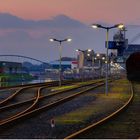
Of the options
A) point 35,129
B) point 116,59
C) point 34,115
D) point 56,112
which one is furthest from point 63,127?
point 116,59

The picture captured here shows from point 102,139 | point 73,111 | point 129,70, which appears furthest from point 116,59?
point 102,139

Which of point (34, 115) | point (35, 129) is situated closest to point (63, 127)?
point (35, 129)

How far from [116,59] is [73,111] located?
157m

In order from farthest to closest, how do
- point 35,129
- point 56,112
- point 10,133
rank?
point 56,112 < point 35,129 < point 10,133

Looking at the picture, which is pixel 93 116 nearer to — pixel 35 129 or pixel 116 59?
pixel 35 129

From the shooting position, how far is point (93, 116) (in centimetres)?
2575

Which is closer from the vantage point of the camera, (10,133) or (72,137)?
(72,137)

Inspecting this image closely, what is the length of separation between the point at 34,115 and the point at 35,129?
5553mm

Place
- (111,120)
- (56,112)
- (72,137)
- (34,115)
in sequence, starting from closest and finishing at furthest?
(72,137) < (111,120) < (34,115) < (56,112)

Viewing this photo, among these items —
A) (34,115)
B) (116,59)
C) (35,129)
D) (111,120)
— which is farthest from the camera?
(116,59)

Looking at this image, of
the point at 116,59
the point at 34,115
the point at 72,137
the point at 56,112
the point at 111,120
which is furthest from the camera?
the point at 116,59

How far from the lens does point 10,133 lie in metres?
18.6

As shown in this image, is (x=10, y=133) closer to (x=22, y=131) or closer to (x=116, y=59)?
(x=22, y=131)

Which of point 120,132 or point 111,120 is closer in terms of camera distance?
point 120,132
